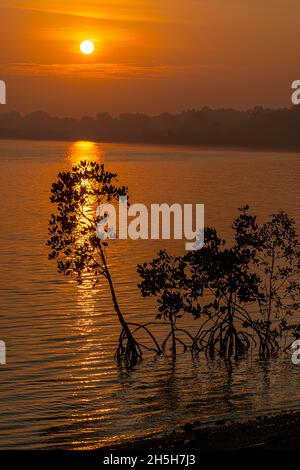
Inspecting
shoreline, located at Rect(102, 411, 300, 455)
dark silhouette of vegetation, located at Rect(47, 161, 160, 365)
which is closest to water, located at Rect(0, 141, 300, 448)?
dark silhouette of vegetation, located at Rect(47, 161, 160, 365)

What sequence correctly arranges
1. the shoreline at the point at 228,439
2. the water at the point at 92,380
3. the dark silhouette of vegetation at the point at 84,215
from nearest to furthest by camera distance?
the shoreline at the point at 228,439 < the water at the point at 92,380 < the dark silhouette of vegetation at the point at 84,215

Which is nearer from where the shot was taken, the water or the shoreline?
the shoreline

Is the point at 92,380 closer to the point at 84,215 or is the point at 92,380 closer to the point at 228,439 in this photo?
the point at 84,215

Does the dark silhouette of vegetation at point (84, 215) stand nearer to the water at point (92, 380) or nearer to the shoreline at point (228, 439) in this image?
the water at point (92, 380)

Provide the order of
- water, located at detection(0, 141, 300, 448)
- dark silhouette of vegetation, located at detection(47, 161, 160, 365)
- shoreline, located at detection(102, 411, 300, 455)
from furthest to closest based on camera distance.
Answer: dark silhouette of vegetation, located at detection(47, 161, 160, 365), water, located at detection(0, 141, 300, 448), shoreline, located at detection(102, 411, 300, 455)

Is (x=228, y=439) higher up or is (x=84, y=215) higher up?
(x=84, y=215)

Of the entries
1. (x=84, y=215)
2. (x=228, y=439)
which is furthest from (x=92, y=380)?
(x=228, y=439)

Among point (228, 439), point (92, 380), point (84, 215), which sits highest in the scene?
point (84, 215)

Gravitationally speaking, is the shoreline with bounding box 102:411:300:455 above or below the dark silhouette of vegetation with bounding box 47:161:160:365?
Result: below

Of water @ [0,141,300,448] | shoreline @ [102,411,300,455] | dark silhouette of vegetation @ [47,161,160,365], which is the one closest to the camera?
shoreline @ [102,411,300,455]

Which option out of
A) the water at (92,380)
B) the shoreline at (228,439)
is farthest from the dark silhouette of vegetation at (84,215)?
the shoreline at (228,439)

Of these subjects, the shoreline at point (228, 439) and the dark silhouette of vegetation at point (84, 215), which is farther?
the dark silhouette of vegetation at point (84, 215)

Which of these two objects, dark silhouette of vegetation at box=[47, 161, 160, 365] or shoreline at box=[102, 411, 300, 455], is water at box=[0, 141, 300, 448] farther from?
shoreline at box=[102, 411, 300, 455]
